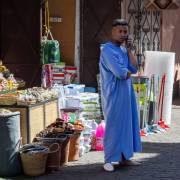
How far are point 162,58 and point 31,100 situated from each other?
13.0ft

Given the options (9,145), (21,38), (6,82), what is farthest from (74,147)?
(21,38)

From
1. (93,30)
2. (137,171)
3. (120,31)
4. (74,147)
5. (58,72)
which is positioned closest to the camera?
(120,31)

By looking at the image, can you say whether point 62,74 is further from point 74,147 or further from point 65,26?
point 74,147

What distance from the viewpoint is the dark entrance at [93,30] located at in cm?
1132

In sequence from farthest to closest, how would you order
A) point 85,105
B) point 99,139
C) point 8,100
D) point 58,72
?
point 58,72, point 85,105, point 99,139, point 8,100

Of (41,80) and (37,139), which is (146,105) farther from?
(37,139)

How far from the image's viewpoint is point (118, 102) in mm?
7176

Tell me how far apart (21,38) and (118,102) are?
12.6 feet

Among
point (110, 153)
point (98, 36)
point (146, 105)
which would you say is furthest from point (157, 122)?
point (110, 153)

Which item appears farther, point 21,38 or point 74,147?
point 21,38

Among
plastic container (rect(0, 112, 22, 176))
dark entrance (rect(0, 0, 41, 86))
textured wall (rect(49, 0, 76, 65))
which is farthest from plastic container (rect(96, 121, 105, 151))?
textured wall (rect(49, 0, 76, 65))

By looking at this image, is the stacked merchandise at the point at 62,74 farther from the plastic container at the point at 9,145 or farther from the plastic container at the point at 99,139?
the plastic container at the point at 9,145

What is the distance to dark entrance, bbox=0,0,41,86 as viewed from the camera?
10352 mm

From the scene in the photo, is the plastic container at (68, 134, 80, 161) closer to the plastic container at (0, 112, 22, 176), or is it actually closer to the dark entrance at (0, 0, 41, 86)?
the plastic container at (0, 112, 22, 176)
